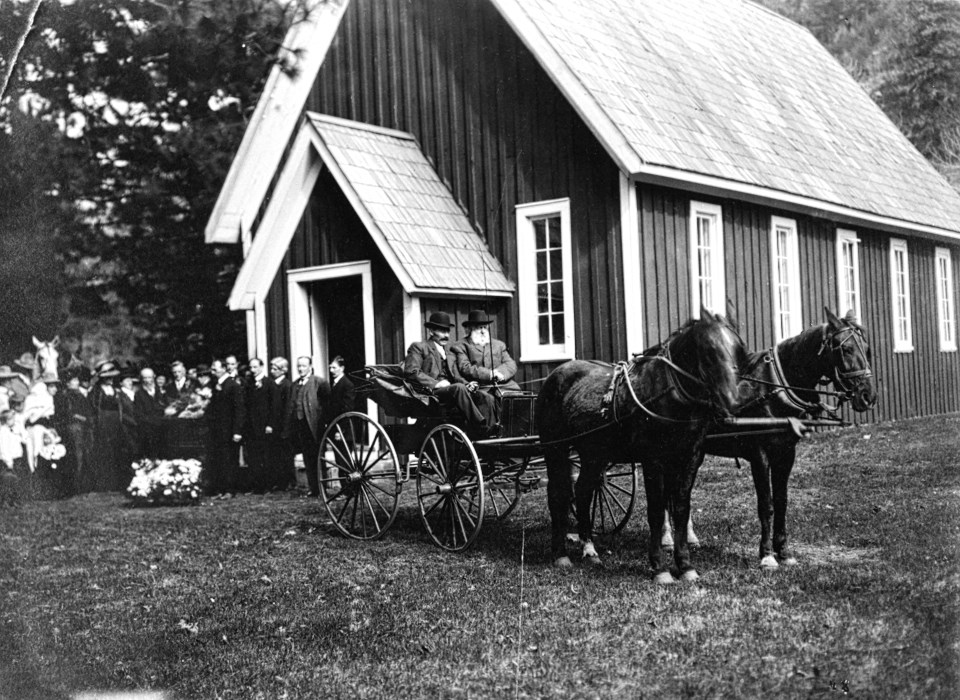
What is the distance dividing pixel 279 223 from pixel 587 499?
7.66 meters

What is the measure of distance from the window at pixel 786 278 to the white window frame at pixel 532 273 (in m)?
3.89

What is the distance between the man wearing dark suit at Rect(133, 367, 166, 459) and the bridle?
8625mm

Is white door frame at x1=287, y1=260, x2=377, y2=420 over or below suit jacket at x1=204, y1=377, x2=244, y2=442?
over

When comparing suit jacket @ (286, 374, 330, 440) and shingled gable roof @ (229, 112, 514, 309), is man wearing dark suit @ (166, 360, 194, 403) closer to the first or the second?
shingled gable roof @ (229, 112, 514, 309)

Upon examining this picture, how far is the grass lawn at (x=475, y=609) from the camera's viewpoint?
5.82 meters

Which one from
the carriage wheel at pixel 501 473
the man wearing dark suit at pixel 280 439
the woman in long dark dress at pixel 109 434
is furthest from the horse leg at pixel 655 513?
the woman in long dark dress at pixel 109 434

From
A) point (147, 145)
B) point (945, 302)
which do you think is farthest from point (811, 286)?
point (147, 145)

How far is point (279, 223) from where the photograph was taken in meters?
15.0

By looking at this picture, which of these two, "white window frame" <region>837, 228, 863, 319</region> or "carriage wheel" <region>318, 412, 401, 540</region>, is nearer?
"carriage wheel" <region>318, 412, 401, 540</region>

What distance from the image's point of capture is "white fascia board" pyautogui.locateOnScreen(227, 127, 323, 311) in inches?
567

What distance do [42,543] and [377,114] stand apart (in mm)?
9926

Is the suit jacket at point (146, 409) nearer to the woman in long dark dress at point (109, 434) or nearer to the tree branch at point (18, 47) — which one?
the woman in long dark dress at point (109, 434)

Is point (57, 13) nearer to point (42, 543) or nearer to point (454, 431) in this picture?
point (42, 543)

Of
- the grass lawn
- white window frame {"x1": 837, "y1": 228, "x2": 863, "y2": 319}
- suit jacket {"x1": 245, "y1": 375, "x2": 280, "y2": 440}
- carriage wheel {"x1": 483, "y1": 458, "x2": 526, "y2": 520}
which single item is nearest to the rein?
the grass lawn
